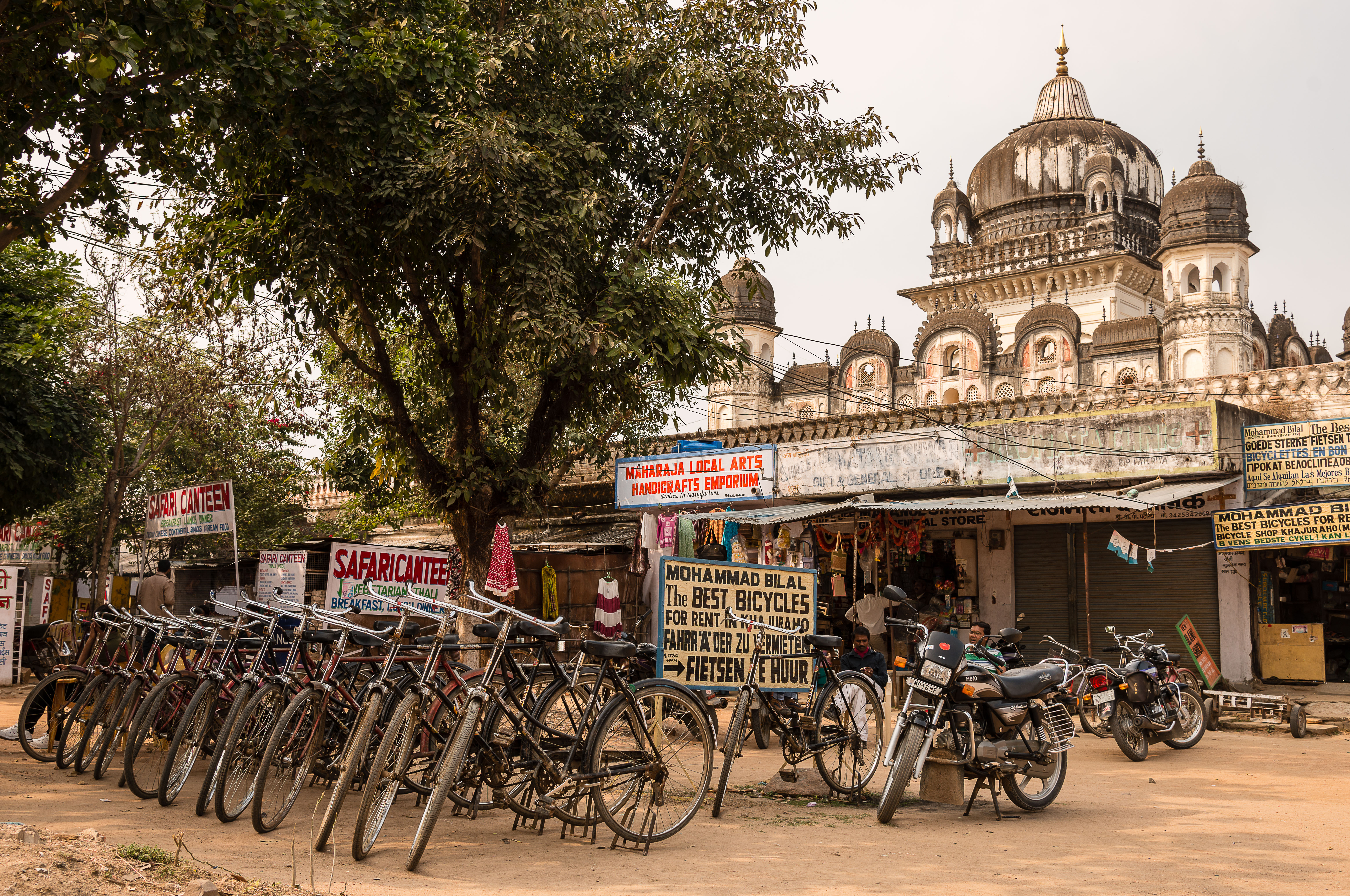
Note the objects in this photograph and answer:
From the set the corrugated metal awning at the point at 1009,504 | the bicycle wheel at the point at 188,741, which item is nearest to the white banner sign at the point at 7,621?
the corrugated metal awning at the point at 1009,504

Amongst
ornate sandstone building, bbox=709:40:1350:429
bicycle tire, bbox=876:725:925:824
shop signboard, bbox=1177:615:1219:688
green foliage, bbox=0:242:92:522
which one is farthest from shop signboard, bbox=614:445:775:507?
ornate sandstone building, bbox=709:40:1350:429

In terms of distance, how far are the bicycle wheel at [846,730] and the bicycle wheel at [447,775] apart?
260 centimetres

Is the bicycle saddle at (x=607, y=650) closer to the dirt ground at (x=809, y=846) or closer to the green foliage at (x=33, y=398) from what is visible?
the dirt ground at (x=809, y=846)

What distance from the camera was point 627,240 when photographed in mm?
11672

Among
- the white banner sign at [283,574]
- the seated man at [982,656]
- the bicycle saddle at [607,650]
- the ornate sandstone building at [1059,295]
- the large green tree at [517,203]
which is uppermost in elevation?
the ornate sandstone building at [1059,295]

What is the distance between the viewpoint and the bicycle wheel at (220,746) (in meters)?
5.32

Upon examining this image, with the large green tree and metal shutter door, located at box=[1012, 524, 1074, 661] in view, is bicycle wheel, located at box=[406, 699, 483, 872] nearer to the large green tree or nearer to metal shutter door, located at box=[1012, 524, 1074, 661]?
the large green tree

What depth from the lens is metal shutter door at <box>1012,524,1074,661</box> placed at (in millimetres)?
13336

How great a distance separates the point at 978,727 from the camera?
20.4 feet

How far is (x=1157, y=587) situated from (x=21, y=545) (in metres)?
A: 20.4

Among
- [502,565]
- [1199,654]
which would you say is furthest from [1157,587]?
[502,565]

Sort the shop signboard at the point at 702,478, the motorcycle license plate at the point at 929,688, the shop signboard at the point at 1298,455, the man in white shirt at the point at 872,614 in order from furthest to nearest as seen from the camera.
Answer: the shop signboard at the point at 702,478
the man in white shirt at the point at 872,614
the shop signboard at the point at 1298,455
the motorcycle license plate at the point at 929,688

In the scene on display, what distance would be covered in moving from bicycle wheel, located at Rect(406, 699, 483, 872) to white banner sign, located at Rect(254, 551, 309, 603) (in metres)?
8.33

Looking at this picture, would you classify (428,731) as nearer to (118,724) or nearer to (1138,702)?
(118,724)
